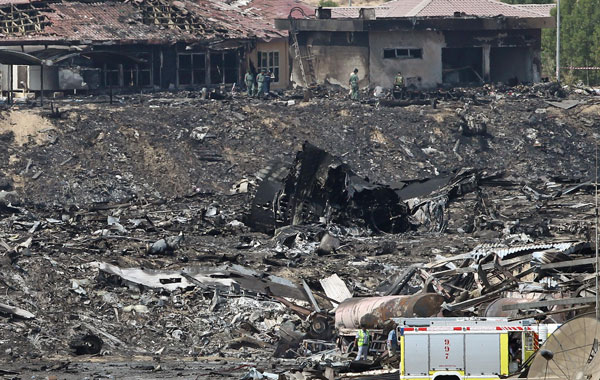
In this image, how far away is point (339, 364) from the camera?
72.4 ft

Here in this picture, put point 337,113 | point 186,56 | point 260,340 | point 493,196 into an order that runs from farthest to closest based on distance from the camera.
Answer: point 186,56, point 337,113, point 493,196, point 260,340

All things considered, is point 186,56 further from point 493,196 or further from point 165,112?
point 493,196

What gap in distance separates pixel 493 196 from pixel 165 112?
530 inches

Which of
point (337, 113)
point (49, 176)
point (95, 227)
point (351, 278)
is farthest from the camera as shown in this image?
point (337, 113)

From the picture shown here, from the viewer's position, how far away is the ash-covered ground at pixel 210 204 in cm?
2523

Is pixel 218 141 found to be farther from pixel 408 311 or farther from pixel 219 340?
pixel 408 311

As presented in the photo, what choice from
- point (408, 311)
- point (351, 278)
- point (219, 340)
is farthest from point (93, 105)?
point (408, 311)

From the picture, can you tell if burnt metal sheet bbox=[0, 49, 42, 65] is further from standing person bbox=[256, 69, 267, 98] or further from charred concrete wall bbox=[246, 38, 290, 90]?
charred concrete wall bbox=[246, 38, 290, 90]

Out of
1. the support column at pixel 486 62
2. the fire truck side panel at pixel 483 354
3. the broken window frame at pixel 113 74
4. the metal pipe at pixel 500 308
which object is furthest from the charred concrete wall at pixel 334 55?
the fire truck side panel at pixel 483 354

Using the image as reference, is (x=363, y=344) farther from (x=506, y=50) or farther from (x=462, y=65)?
(x=506, y=50)

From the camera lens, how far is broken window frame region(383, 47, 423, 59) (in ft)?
183

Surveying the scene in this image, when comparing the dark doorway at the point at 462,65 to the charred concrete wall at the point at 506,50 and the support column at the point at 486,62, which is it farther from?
the charred concrete wall at the point at 506,50

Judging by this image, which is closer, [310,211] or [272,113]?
[310,211]

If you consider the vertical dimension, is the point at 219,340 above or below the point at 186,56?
below
